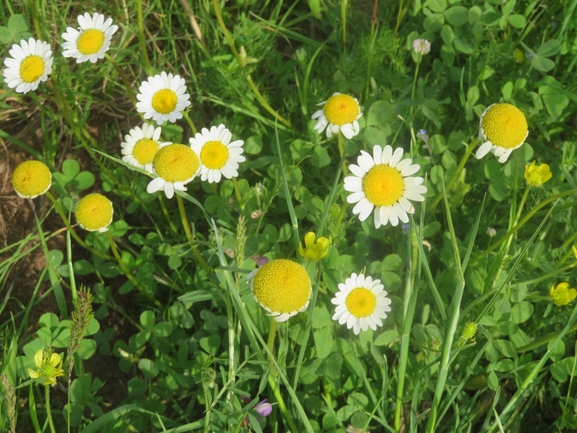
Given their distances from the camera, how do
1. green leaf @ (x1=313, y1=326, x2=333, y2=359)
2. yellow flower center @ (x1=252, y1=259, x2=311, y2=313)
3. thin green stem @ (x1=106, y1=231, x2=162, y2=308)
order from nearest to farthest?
yellow flower center @ (x1=252, y1=259, x2=311, y2=313) < green leaf @ (x1=313, y1=326, x2=333, y2=359) < thin green stem @ (x1=106, y1=231, x2=162, y2=308)

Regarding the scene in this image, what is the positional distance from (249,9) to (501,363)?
2375mm

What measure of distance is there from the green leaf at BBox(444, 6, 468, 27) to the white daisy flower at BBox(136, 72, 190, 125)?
1.42 meters

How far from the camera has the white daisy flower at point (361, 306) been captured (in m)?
2.12

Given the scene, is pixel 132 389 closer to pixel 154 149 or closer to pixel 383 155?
pixel 154 149

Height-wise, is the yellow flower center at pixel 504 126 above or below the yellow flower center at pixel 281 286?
above

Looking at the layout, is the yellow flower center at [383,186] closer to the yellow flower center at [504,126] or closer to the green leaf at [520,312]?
the yellow flower center at [504,126]

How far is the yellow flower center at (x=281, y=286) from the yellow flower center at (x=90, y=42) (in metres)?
1.35

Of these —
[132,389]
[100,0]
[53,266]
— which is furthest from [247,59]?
[132,389]

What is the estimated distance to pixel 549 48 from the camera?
2.65m

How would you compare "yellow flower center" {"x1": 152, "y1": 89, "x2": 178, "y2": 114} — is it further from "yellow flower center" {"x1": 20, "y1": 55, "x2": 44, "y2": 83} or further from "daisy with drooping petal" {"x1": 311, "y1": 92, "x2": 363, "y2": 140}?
"daisy with drooping petal" {"x1": 311, "y1": 92, "x2": 363, "y2": 140}

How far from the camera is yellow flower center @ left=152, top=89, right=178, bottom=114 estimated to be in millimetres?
2383

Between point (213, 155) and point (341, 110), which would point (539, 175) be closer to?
point (341, 110)

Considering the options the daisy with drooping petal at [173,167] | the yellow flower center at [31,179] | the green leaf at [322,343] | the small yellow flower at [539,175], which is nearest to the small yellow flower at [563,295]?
the small yellow flower at [539,175]

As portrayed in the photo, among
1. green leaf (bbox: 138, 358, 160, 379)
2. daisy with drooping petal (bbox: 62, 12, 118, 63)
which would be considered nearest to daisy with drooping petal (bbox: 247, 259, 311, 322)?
green leaf (bbox: 138, 358, 160, 379)
